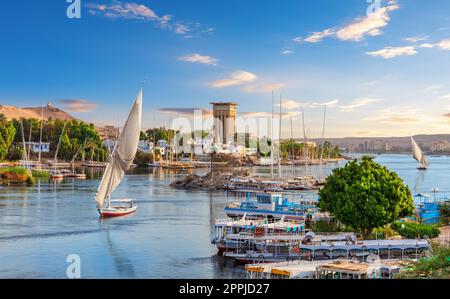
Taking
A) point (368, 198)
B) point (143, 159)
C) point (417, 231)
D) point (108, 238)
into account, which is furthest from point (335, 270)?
point (143, 159)

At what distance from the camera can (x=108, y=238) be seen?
23297 millimetres

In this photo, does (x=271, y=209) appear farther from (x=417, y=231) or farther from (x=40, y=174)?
(x=40, y=174)

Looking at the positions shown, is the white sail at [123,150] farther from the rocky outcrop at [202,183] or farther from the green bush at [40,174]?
the green bush at [40,174]

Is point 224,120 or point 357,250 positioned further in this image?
point 224,120

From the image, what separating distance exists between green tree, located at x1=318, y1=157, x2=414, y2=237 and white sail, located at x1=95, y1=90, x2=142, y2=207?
47.3 ft

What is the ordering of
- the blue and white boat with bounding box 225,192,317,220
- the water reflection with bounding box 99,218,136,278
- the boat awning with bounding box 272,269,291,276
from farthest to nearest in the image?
the blue and white boat with bounding box 225,192,317,220 → the water reflection with bounding box 99,218,136,278 → the boat awning with bounding box 272,269,291,276

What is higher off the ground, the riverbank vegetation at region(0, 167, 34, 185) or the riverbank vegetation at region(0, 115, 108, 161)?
the riverbank vegetation at region(0, 115, 108, 161)

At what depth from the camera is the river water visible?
56.7ft

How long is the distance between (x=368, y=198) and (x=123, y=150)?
16.1 metres

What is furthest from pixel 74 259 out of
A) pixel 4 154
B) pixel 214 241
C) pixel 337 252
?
pixel 4 154

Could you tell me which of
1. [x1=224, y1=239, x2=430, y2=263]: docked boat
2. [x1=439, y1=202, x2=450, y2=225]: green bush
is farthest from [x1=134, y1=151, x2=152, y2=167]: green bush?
[x1=224, y1=239, x2=430, y2=263]: docked boat

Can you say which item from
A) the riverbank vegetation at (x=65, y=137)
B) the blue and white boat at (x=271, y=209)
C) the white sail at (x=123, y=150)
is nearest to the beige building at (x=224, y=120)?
the riverbank vegetation at (x=65, y=137)

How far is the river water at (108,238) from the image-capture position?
17.3 meters

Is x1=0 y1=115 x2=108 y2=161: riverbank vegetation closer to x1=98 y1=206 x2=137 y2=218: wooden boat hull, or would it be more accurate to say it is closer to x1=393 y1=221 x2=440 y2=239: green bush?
x1=98 y1=206 x2=137 y2=218: wooden boat hull
